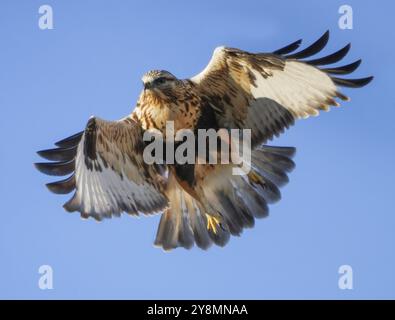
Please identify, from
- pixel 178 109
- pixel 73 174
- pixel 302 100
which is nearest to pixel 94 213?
pixel 73 174

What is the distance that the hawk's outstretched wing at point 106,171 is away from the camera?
51.4 ft

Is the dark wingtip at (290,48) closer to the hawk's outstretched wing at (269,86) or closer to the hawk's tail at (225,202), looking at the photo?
the hawk's outstretched wing at (269,86)

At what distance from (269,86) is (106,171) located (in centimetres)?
217

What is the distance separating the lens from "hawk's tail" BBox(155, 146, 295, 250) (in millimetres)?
15898

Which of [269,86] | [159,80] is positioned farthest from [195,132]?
[269,86]

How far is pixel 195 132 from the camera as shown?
15586 mm

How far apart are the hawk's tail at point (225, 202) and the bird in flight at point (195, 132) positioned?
12mm

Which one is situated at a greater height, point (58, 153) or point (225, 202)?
point (58, 153)

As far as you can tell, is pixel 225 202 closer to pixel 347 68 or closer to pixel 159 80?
pixel 159 80

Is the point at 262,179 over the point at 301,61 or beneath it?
beneath

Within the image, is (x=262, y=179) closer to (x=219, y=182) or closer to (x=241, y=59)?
(x=219, y=182)

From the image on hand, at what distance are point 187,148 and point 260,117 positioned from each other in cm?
91

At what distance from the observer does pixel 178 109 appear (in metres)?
15.5

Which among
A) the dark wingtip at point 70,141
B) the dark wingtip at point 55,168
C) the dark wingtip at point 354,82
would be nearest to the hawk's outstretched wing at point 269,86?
the dark wingtip at point 354,82
